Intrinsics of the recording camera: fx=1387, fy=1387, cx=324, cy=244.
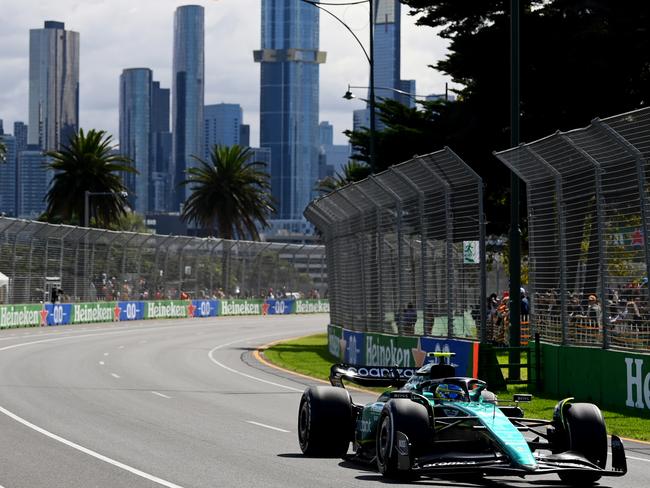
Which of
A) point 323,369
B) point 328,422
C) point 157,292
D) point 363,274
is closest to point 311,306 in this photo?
point 157,292

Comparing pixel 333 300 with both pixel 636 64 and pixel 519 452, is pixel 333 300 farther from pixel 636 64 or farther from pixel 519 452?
pixel 519 452

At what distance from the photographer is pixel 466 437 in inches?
476

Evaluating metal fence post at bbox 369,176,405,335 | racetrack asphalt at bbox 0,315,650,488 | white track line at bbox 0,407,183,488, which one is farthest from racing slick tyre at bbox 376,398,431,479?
metal fence post at bbox 369,176,405,335

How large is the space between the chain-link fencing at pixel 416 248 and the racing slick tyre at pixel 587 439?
11565mm

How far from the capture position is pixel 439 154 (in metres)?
24.0

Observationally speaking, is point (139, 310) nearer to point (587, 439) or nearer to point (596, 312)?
point (596, 312)

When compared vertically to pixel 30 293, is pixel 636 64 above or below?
above

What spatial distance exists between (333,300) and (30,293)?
66.6ft

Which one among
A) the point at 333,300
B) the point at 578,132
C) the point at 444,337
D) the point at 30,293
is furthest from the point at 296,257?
the point at 578,132

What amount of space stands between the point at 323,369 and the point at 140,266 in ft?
117

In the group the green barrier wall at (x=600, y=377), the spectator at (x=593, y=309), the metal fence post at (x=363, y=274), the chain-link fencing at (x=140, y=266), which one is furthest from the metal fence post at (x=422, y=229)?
the chain-link fencing at (x=140, y=266)

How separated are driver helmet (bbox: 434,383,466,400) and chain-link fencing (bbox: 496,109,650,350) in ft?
20.1

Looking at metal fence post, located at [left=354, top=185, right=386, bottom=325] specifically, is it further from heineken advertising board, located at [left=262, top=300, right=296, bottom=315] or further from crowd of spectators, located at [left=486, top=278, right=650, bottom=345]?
heineken advertising board, located at [left=262, top=300, right=296, bottom=315]

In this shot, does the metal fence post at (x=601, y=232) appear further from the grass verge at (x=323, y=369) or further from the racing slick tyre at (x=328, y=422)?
the racing slick tyre at (x=328, y=422)
